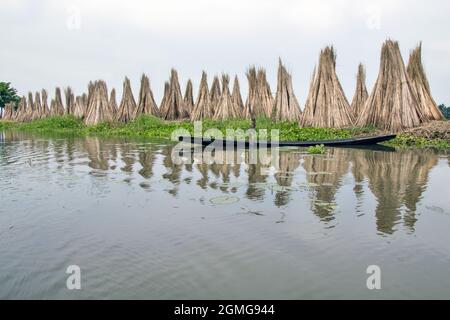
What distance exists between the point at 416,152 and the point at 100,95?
22292 mm

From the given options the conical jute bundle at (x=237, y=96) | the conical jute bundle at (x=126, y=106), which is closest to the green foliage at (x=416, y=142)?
the conical jute bundle at (x=237, y=96)

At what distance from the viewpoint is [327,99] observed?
1942 centimetres

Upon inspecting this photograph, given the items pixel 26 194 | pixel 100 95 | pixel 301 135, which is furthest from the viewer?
pixel 100 95

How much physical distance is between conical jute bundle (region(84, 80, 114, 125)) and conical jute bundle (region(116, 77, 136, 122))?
3.49 ft

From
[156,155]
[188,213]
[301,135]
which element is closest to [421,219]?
[188,213]

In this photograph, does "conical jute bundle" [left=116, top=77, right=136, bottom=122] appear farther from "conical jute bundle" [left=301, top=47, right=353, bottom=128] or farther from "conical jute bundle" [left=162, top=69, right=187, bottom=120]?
"conical jute bundle" [left=301, top=47, right=353, bottom=128]

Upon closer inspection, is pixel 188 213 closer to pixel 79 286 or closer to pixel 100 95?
pixel 79 286

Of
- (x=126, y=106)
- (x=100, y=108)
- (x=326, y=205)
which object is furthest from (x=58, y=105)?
(x=326, y=205)

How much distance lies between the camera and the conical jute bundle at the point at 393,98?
17.4m

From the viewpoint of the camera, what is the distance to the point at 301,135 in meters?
18.2

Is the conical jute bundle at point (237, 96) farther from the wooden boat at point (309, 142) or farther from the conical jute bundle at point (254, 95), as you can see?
the wooden boat at point (309, 142)

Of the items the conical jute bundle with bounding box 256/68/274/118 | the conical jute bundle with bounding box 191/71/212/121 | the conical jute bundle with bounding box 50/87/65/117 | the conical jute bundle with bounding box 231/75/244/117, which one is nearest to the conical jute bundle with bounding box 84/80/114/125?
the conical jute bundle with bounding box 191/71/212/121

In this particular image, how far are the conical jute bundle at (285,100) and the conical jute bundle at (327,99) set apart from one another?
201 centimetres

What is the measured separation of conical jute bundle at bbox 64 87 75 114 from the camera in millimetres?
35781
